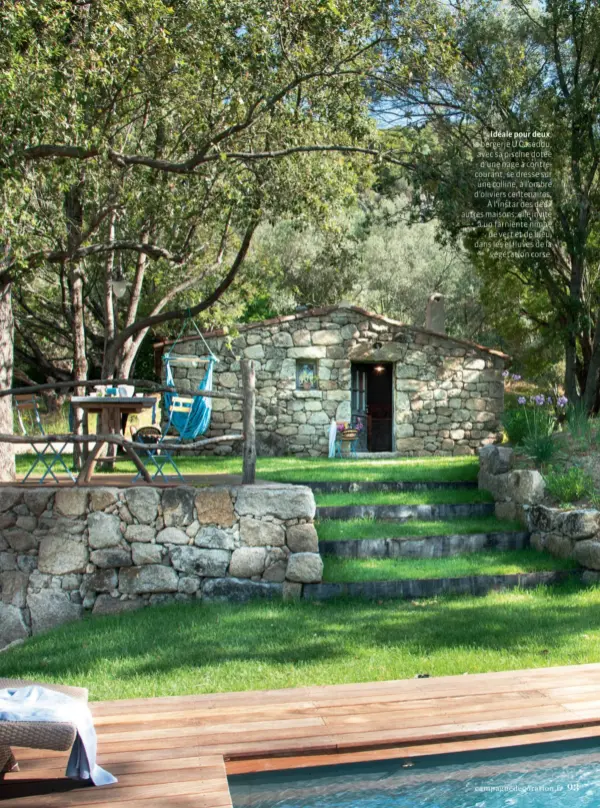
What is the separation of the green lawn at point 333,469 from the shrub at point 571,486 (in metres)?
1.98

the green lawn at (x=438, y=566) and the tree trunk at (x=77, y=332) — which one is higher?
the tree trunk at (x=77, y=332)

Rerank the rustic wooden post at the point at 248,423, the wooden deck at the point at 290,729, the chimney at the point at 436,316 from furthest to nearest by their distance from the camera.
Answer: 1. the chimney at the point at 436,316
2. the rustic wooden post at the point at 248,423
3. the wooden deck at the point at 290,729

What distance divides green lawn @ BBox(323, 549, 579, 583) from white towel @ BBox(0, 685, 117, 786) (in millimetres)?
4171

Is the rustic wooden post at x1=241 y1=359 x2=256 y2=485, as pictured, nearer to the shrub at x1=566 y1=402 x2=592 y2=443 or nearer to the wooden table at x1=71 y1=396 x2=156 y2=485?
the wooden table at x1=71 y1=396 x2=156 y2=485

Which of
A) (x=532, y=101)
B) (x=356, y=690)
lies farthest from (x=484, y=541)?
(x=532, y=101)

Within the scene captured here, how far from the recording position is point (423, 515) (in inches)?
375

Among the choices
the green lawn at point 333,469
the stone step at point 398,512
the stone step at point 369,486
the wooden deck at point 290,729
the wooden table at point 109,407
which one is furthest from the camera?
the green lawn at point 333,469

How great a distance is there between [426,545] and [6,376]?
5.13m

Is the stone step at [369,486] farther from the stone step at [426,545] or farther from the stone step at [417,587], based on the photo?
the stone step at [417,587]

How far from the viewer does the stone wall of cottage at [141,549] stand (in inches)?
292

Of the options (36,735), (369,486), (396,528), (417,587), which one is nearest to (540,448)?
(369,486)

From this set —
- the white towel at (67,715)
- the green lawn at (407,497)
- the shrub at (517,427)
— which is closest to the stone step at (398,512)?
the green lawn at (407,497)

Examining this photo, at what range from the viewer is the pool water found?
12.3 ft

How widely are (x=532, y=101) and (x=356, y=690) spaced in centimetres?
1219
